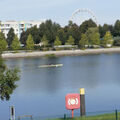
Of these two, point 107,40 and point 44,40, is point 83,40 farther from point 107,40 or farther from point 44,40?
point 44,40

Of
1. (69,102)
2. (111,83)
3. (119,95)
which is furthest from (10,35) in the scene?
(69,102)

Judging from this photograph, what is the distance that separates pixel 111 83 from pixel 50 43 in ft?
221

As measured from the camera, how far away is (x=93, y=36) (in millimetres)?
101250

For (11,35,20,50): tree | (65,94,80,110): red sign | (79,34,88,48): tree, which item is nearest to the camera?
(65,94,80,110): red sign

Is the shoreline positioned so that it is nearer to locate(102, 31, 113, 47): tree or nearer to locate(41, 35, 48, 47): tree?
locate(102, 31, 113, 47): tree

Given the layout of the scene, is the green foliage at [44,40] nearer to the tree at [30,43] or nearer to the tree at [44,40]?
the tree at [44,40]

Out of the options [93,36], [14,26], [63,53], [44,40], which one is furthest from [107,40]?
[14,26]

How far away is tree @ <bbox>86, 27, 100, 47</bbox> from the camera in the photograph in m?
101

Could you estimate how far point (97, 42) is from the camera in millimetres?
101875

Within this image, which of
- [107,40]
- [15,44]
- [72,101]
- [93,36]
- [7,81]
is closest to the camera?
[72,101]

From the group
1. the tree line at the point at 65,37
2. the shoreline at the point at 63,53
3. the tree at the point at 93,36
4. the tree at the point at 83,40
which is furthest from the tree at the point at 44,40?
the tree at the point at 93,36

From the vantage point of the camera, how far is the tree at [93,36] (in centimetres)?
10094

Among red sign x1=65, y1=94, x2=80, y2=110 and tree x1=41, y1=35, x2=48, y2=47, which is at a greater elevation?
tree x1=41, y1=35, x2=48, y2=47

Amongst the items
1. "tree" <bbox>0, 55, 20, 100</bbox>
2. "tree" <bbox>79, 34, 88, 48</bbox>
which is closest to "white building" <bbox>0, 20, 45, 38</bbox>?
"tree" <bbox>79, 34, 88, 48</bbox>
